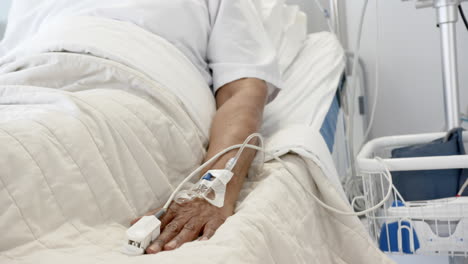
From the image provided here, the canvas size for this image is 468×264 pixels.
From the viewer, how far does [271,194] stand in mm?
728

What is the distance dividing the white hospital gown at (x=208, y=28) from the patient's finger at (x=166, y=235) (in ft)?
1.82

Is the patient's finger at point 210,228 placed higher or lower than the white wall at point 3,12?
lower

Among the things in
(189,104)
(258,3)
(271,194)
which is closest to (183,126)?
(189,104)

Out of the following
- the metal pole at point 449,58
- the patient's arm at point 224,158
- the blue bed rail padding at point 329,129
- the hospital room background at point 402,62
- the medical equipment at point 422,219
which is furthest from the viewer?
the hospital room background at point 402,62

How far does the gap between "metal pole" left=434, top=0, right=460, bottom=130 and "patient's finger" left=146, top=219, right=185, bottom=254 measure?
3.51 ft

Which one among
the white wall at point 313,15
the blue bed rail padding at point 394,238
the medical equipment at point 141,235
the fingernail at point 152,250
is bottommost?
the blue bed rail padding at point 394,238

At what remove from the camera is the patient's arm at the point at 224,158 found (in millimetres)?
621

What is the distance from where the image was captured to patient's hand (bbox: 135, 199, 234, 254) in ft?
1.93

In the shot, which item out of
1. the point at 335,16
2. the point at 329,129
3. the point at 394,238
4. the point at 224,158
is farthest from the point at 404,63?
the point at 224,158

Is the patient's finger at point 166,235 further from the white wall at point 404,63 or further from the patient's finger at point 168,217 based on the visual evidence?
the white wall at point 404,63

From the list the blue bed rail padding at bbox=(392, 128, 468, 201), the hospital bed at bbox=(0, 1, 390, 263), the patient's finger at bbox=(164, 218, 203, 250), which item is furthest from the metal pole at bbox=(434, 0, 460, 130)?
the patient's finger at bbox=(164, 218, 203, 250)

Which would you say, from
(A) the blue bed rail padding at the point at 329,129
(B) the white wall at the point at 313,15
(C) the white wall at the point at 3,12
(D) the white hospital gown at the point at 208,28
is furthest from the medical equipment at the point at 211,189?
(B) the white wall at the point at 313,15

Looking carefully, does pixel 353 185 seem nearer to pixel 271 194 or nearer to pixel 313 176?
pixel 313 176

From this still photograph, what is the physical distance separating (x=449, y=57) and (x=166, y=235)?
1.17 m
